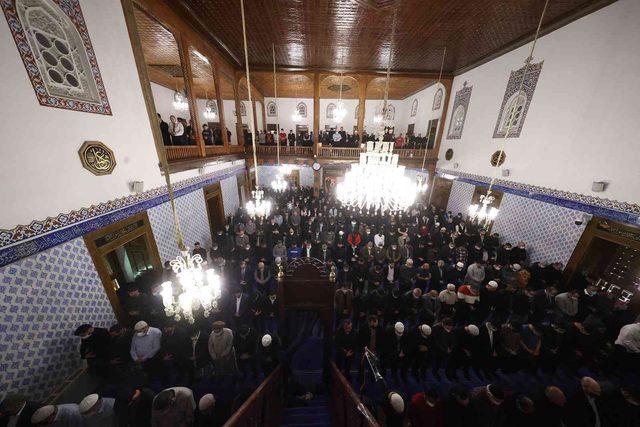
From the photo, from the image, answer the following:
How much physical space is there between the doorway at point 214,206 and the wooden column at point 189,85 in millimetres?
1585

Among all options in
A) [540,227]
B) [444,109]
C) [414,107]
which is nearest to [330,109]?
[414,107]

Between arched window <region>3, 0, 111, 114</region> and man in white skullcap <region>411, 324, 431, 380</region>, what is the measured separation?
670 centimetres

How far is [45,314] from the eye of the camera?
3.10 metres

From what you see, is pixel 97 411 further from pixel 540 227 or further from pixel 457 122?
pixel 457 122

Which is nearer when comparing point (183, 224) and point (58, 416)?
point (58, 416)

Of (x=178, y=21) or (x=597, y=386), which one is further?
(x=178, y=21)

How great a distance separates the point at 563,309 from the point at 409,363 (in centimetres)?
372

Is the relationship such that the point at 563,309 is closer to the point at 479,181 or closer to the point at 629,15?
the point at 479,181

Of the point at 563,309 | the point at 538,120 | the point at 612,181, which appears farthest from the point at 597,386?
the point at 538,120

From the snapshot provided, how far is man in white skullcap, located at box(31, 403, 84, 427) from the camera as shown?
2512 millimetres

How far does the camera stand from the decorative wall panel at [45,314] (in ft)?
9.00

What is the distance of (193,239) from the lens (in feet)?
22.8

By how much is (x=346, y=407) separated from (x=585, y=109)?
8.13 metres

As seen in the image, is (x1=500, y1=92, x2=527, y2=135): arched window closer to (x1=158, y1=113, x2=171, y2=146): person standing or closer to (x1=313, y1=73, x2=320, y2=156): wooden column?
(x1=313, y1=73, x2=320, y2=156): wooden column
